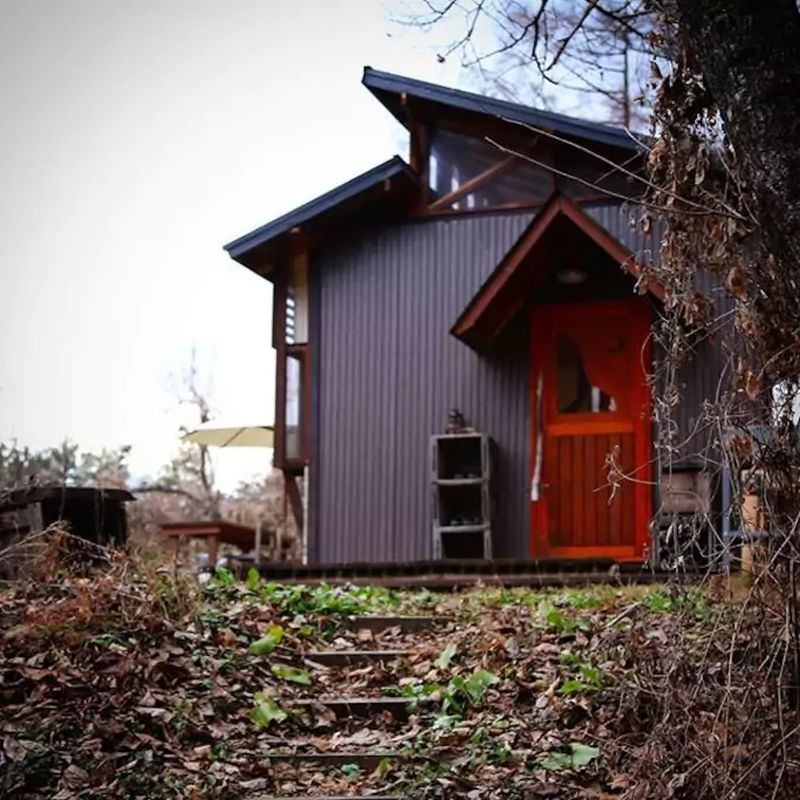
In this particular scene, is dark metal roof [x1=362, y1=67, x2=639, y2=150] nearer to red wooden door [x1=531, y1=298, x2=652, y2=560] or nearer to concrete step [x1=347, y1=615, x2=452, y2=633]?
red wooden door [x1=531, y1=298, x2=652, y2=560]

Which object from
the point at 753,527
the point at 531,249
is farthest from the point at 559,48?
the point at 531,249

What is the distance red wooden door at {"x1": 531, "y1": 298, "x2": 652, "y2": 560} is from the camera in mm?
11633

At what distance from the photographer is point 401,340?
1267 cm

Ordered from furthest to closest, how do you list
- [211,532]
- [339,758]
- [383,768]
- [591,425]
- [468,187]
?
[211,532], [468,187], [591,425], [339,758], [383,768]

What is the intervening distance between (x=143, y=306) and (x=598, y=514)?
1583cm

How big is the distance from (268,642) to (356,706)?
910 mm

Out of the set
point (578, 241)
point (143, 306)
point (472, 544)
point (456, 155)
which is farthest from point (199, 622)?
point (143, 306)

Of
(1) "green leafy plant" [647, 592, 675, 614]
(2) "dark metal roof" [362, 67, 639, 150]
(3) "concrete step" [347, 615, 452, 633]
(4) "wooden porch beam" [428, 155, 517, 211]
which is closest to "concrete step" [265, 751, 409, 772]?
(1) "green leafy plant" [647, 592, 675, 614]

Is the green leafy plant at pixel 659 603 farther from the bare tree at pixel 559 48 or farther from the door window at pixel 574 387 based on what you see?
the door window at pixel 574 387

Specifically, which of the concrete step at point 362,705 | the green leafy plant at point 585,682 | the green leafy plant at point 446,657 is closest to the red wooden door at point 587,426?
the green leafy plant at point 446,657

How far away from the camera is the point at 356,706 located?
606 cm

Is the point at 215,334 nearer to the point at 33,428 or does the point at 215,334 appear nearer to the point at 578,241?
the point at 33,428

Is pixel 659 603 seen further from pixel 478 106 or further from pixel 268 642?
pixel 478 106

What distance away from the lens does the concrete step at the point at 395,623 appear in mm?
7504
